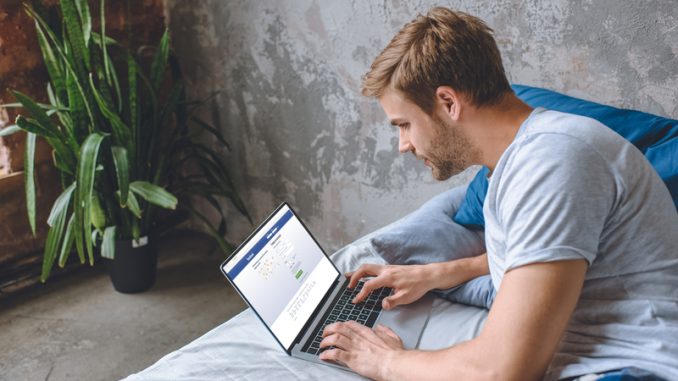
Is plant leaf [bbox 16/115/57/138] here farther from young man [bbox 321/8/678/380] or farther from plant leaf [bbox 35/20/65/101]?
young man [bbox 321/8/678/380]

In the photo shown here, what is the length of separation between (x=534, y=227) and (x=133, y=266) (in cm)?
210

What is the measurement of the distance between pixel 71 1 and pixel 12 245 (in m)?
1.15

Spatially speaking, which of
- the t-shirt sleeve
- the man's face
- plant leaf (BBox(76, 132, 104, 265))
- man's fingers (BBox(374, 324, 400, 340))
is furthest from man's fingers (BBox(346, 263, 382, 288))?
plant leaf (BBox(76, 132, 104, 265))

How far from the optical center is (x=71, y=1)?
7.61ft

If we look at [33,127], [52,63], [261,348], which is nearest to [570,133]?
[261,348]

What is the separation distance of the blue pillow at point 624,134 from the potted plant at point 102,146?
115 centimetres

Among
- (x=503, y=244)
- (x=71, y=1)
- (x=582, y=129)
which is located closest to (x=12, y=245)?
(x=71, y=1)

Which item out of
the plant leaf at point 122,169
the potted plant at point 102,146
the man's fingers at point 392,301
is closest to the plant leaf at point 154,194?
the potted plant at point 102,146

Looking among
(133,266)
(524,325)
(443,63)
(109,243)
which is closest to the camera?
(524,325)

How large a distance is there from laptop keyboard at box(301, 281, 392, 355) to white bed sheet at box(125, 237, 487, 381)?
0.08 metres

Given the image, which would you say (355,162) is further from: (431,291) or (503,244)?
(503,244)

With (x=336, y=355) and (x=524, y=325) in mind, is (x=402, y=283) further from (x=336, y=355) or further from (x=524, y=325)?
(x=524, y=325)

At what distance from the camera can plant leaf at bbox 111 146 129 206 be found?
2.30m

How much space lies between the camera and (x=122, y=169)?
7.68ft
